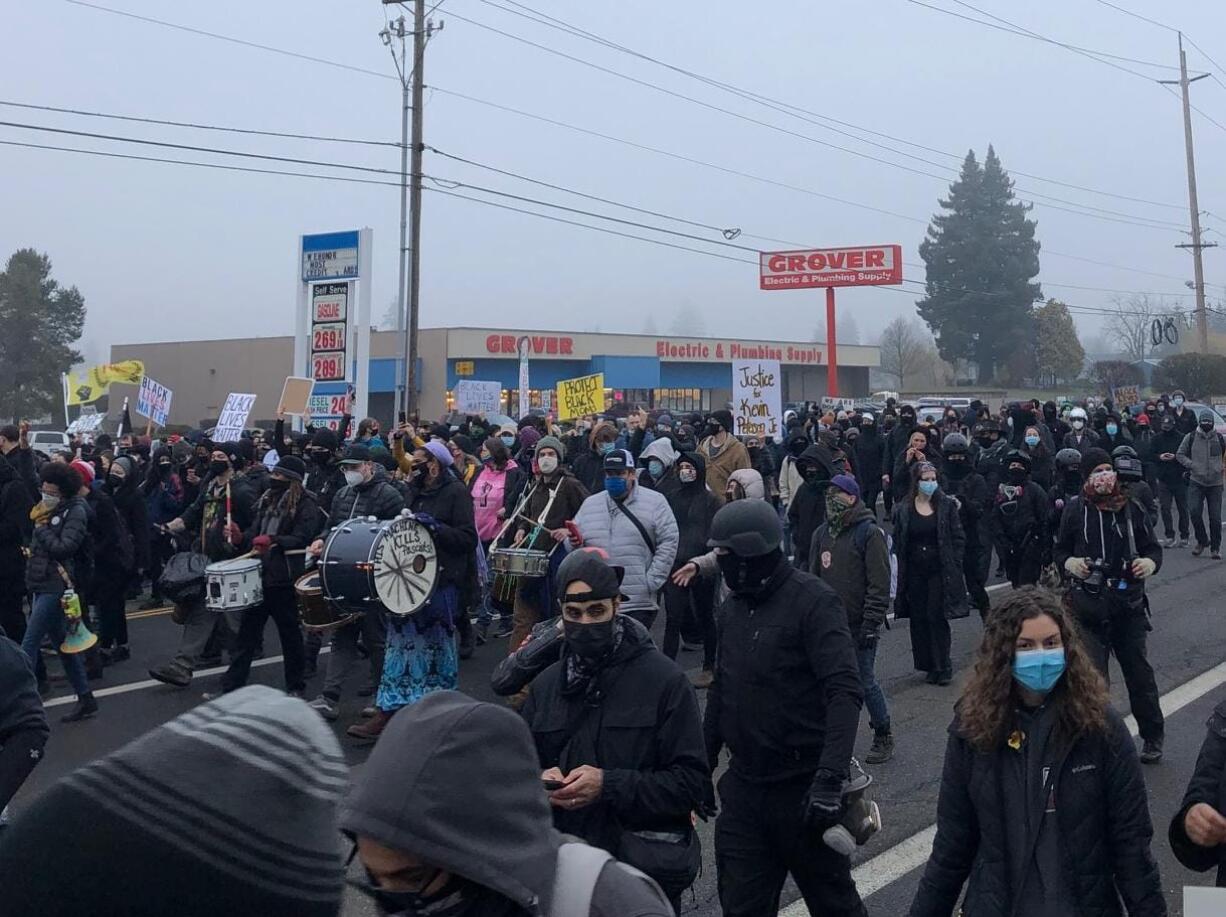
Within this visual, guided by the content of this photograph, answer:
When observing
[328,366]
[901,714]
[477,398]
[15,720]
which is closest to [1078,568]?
[901,714]

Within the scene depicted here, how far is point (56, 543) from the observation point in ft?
31.0

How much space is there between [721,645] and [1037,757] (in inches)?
57.1

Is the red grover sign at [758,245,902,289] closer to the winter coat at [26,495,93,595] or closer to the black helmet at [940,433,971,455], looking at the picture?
the black helmet at [940,433,971,455]

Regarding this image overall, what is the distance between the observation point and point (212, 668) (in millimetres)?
11172

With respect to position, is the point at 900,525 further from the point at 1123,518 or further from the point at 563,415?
the point at 563,415

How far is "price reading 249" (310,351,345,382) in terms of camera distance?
21281 millimetres

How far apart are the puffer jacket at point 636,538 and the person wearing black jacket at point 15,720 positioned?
4.69 meters

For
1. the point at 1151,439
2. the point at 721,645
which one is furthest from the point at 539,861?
the point at 1151,439

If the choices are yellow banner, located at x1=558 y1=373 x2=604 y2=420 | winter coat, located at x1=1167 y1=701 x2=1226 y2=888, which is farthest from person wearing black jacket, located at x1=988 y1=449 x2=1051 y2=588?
yellow banner, located at x1=558 y1=373 x2=604 y2=420

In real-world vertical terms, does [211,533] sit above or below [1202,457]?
below

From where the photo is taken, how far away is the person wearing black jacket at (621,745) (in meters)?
3.91

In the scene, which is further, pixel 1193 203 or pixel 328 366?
pixel 1193 203

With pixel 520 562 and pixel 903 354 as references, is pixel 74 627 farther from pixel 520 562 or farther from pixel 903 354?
pixel 903 354

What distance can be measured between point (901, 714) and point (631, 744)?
5696mm
